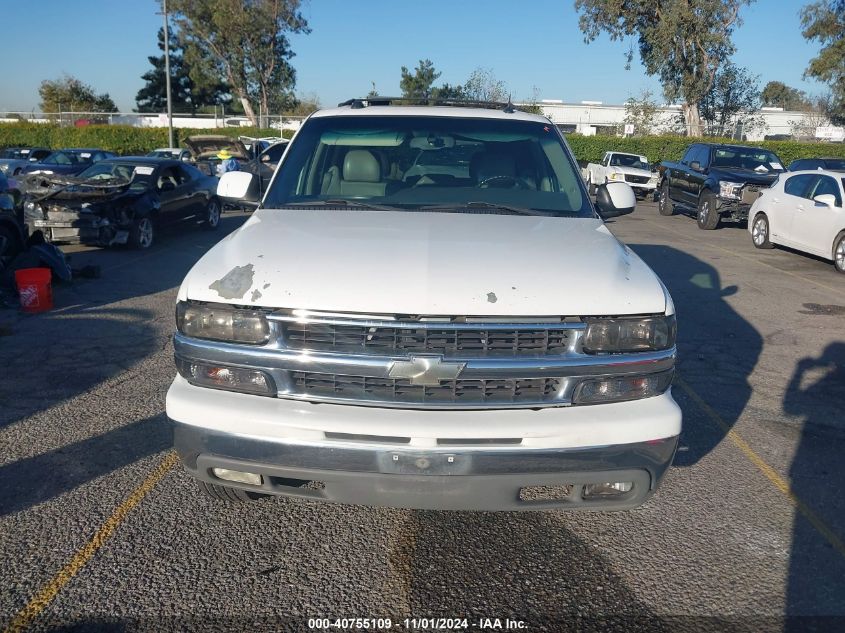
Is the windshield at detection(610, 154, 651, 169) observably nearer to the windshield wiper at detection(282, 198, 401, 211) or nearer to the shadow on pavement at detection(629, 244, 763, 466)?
the shadow on pavement at detection(629, 244, 763, 466)

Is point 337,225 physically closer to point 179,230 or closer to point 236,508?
point 236,508

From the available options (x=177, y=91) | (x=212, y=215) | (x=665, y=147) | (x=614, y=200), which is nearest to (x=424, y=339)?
(x=614, y=200)

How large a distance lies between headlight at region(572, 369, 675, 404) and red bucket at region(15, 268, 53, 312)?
699 centimetres

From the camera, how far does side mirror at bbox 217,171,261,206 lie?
15.2 feet

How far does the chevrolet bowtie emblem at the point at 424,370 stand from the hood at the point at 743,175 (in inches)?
608

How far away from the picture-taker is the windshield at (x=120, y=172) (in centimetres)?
1280

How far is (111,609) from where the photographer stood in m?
2.87

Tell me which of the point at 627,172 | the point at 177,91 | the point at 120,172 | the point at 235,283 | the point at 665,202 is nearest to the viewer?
the point at 235,283

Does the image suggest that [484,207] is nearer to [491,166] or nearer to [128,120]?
[491,166]

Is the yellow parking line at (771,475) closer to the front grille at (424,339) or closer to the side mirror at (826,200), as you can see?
the front grille at (424,339)

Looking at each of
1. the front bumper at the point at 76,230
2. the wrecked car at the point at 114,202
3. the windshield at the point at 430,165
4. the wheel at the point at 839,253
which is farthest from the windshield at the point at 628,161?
the windshield at the point at 430,165

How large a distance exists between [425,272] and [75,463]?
2625 millimetres

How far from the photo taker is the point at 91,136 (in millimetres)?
42625

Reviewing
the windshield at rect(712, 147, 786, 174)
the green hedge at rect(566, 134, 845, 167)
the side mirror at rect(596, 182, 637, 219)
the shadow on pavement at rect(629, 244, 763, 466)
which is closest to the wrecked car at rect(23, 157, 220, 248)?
the shadow on pavement at rect(629, 244, 763, 466)
